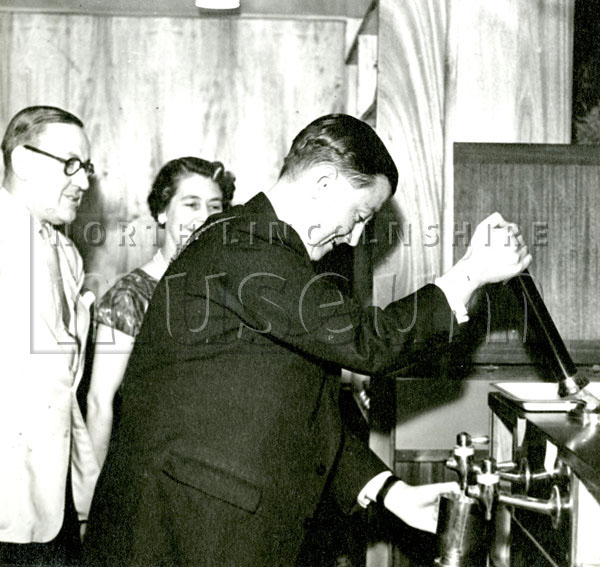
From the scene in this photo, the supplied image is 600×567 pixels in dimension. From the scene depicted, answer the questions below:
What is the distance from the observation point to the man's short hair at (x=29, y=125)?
221cm

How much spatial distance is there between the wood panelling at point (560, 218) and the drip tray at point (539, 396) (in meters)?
0.31

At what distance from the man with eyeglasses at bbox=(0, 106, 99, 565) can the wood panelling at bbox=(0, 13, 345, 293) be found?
111cm

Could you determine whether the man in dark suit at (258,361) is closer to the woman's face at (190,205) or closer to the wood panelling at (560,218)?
the wood panelling at (560,218)

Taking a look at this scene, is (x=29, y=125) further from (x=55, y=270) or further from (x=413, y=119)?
(x=413, y=119)

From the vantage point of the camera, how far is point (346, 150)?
1401 mm

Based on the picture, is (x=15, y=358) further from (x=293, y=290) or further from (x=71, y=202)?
(x=293, y=290)

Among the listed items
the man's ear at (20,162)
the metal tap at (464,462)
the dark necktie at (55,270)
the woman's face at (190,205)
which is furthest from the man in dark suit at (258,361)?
the woman's face at (190,205)

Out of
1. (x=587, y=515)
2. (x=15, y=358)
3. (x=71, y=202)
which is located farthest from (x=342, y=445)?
(x=71, y=202)

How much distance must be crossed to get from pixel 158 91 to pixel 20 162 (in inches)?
51.9

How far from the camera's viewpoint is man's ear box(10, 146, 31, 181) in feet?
7.05

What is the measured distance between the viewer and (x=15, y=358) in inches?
79.0

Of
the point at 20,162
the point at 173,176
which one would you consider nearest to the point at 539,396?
the point at 20,162

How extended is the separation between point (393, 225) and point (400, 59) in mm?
407

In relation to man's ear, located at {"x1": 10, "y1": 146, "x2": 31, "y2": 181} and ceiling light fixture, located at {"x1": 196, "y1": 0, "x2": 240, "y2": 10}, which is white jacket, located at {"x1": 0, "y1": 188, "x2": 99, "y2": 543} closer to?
man's ear, located at {"x1": 10, "y1": 146, "x2": 31, "y2": 181}
